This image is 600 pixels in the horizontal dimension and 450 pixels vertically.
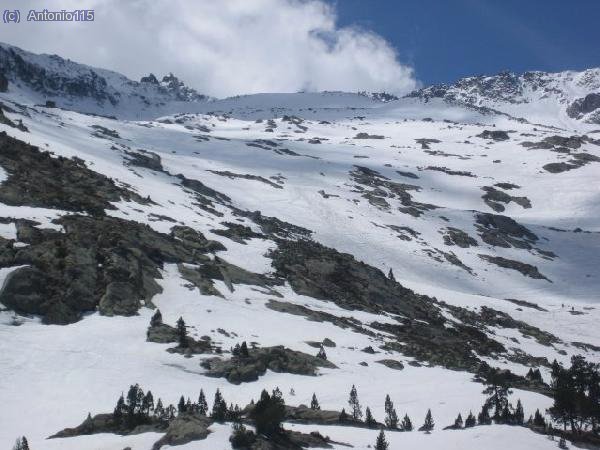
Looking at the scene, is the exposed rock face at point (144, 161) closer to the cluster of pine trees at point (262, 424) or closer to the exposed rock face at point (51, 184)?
the exposed rock face at point (51, 184)

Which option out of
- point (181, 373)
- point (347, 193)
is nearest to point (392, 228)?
point (347, 193)

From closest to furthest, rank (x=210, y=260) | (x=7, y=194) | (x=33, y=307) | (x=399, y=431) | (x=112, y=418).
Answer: (x=112, y=418) → (x=399, y=431) → (x=33, y=307) → (x=7, y=194) → (x=210, y=260)

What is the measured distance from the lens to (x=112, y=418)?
75.1 ft

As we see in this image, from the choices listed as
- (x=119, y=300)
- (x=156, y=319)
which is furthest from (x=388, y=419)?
(x=119, y=300)

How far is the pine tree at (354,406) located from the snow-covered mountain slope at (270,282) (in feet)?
4.23

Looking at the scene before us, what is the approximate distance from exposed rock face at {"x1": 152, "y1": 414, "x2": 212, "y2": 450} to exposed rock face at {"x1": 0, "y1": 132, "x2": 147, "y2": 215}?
32.1 metres

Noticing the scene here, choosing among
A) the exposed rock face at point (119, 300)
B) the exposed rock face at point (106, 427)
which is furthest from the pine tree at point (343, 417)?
the exposed rock face at point (119, 300)

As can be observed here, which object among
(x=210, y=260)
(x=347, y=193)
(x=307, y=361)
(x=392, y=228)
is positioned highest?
(x=347, y=193)

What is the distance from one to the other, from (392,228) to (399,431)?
2656 inches

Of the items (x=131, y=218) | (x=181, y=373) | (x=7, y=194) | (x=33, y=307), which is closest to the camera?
(x=181, y=373)

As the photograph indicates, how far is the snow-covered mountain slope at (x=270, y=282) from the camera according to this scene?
93.3ft

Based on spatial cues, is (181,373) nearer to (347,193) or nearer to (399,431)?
(399,431)

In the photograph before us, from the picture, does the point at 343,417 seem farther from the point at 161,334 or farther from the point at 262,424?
the point at 161,334

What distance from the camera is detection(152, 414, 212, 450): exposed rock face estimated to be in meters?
19.9
